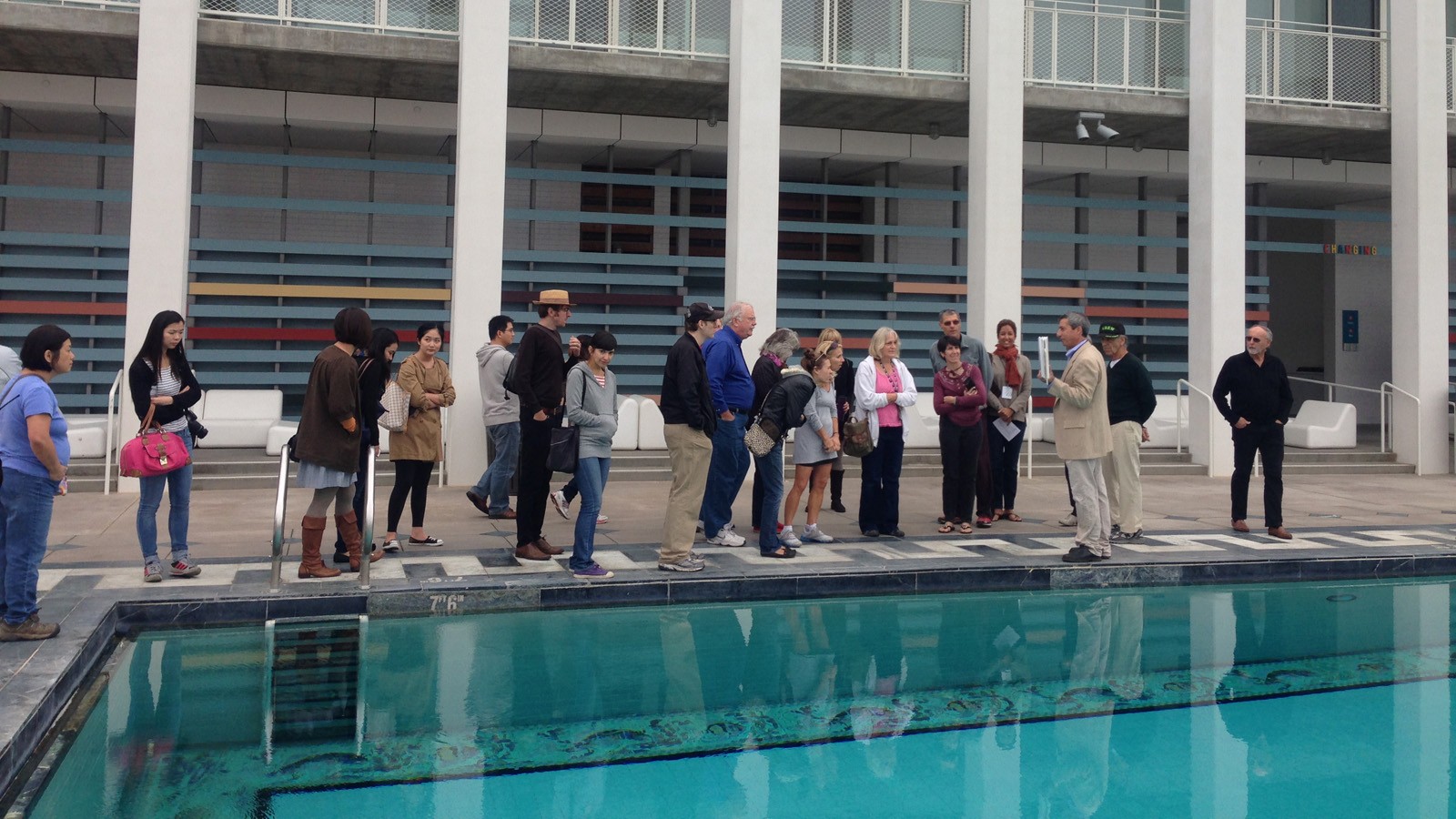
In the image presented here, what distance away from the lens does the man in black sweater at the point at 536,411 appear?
7.71 metres

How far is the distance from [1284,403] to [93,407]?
43.9 feet

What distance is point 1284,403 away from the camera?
958cm

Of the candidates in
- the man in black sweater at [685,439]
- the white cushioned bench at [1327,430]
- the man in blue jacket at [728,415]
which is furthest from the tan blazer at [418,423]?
the white cushioned bench at [1327,430]

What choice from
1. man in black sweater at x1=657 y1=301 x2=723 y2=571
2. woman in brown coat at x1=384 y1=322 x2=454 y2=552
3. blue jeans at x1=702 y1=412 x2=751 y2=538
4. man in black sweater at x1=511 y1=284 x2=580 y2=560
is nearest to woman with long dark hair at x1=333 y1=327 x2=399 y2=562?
woman in brown coat at x1=384 y1=322 x2=454 y2=552

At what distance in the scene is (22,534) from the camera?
18.0 ft

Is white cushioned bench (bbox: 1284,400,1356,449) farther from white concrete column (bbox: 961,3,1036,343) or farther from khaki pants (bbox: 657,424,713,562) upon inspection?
khaki pants (bbox: 657,424,713,562)

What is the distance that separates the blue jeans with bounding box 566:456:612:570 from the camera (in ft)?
24.3

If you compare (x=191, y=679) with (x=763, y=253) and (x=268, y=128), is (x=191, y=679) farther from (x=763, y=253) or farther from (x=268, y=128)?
(x=268, y=128)

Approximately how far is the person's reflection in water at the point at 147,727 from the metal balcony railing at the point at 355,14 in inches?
360

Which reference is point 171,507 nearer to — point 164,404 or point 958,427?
point 164,404

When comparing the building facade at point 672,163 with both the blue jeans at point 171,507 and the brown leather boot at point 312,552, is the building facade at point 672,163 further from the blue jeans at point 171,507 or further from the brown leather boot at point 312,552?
the blue jeans at point 171,507

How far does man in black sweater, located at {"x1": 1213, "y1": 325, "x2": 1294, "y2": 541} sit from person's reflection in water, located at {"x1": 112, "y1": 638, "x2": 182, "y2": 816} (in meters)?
7.80

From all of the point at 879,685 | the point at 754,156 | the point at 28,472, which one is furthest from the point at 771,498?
the point at 754,156

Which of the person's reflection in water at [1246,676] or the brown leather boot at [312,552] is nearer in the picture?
the person's reflection in water at [1246,676]
